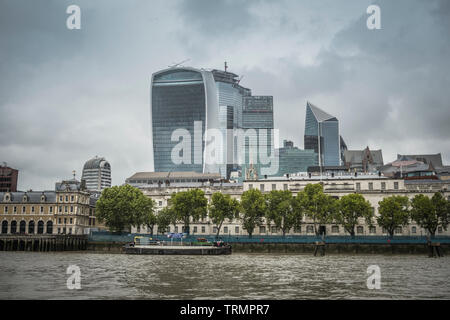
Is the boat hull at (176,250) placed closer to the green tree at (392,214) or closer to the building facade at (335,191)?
the building facade at (335,191)

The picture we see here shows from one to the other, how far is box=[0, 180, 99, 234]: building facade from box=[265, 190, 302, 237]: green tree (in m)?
59.7

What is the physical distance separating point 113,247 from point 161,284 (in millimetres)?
73472

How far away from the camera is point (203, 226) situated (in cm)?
13175

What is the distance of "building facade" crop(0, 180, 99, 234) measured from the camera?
136 meters

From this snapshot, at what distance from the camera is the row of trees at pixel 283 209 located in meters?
104

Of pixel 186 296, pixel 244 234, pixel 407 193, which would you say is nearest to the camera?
pixel 186 296

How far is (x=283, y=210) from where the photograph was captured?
10862cm

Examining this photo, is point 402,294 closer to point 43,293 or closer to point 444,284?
point 444,284

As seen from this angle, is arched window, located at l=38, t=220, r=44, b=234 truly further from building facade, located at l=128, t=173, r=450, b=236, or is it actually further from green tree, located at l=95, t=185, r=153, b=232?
building facade, located at l=128, t=173, r=450, b=236

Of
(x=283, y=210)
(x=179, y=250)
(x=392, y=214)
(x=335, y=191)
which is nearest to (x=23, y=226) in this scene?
(x=179, y=250)

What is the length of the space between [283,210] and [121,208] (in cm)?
4137

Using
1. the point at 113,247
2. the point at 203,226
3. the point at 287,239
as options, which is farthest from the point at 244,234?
the point at 113,247

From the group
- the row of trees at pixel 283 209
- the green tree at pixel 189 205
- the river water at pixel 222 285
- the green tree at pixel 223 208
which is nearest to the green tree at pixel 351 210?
the row of trees at pixel 283 209

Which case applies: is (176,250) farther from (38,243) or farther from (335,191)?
(335,191)
